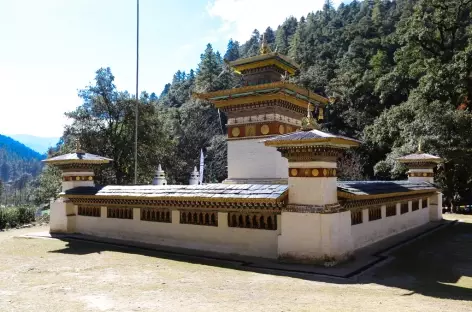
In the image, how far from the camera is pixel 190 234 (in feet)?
44.9

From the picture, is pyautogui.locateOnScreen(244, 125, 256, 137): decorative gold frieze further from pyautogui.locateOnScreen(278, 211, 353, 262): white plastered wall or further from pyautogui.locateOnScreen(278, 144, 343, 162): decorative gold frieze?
pyautogui.locateOnScreen(278, 211, 353, 262): white plastered wall

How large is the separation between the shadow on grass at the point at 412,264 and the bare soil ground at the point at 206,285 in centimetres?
3

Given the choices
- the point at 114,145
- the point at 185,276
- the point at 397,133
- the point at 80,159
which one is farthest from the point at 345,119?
the point at 185,276

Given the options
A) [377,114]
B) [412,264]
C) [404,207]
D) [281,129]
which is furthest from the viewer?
[377,114]

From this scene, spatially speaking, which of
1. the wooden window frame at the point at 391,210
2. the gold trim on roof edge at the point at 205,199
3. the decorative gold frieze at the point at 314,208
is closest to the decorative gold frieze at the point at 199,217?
the gold trim on roof edge at the point at 205,199

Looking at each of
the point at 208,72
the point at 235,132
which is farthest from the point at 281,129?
the point at 208,72

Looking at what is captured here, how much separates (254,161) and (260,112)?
2.05 metres

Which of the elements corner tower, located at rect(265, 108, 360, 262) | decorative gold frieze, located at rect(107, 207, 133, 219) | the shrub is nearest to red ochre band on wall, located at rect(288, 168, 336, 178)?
corner tower, located at rect(265, 108, 360, 262)

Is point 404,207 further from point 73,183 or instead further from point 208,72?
point 208,72

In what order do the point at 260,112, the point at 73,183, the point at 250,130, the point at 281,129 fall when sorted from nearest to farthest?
the point at 281,129
the point at 260,112
the point at 250,130
the point at 73,183

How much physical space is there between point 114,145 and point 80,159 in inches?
555

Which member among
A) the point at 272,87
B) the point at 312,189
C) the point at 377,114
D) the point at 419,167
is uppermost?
the point at 377,114

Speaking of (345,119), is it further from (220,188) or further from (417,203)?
(220,188)

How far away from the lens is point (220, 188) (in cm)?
1305
